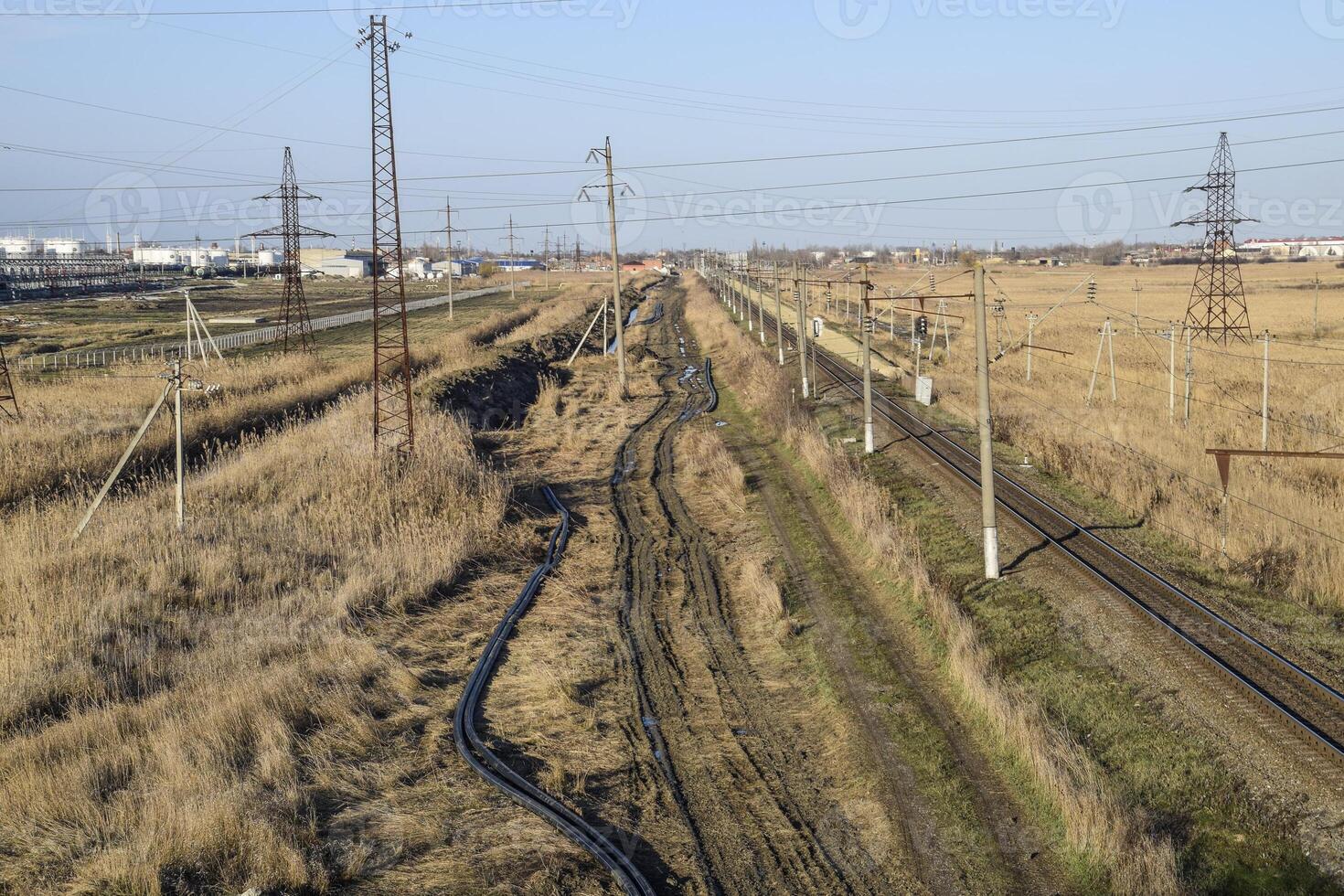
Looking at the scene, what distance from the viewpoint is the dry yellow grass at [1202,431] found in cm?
1627

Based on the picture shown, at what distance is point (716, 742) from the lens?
11203 millimetres

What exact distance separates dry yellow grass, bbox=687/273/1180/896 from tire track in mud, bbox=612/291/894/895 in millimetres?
1818

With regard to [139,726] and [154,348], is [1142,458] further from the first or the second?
[154,348]

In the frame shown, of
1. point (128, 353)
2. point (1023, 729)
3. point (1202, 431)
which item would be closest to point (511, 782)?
point (1023, 729)

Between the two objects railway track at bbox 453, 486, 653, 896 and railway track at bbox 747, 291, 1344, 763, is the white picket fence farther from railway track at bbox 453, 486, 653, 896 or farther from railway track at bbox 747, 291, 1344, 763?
railway track at bbox 747, 291, 1344, 763

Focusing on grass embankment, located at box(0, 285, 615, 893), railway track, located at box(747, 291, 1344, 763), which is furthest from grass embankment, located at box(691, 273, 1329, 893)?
grass embankment, located at box(0, 285, 615, 893)

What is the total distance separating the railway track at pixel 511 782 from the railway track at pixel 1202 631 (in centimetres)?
659

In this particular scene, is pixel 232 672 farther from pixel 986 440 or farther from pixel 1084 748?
pixel 986 440

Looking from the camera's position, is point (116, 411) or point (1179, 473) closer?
point (1179, 473)

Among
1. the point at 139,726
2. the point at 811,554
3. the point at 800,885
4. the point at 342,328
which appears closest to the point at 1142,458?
the point at 811,554

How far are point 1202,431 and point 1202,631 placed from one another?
17094mm

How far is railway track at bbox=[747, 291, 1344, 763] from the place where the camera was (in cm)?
1021

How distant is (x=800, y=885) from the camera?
8.36m

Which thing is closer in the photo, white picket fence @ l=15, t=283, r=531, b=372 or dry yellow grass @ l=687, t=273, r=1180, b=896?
dry yellow grass @ l=687, t=273, r=1180, b=896
